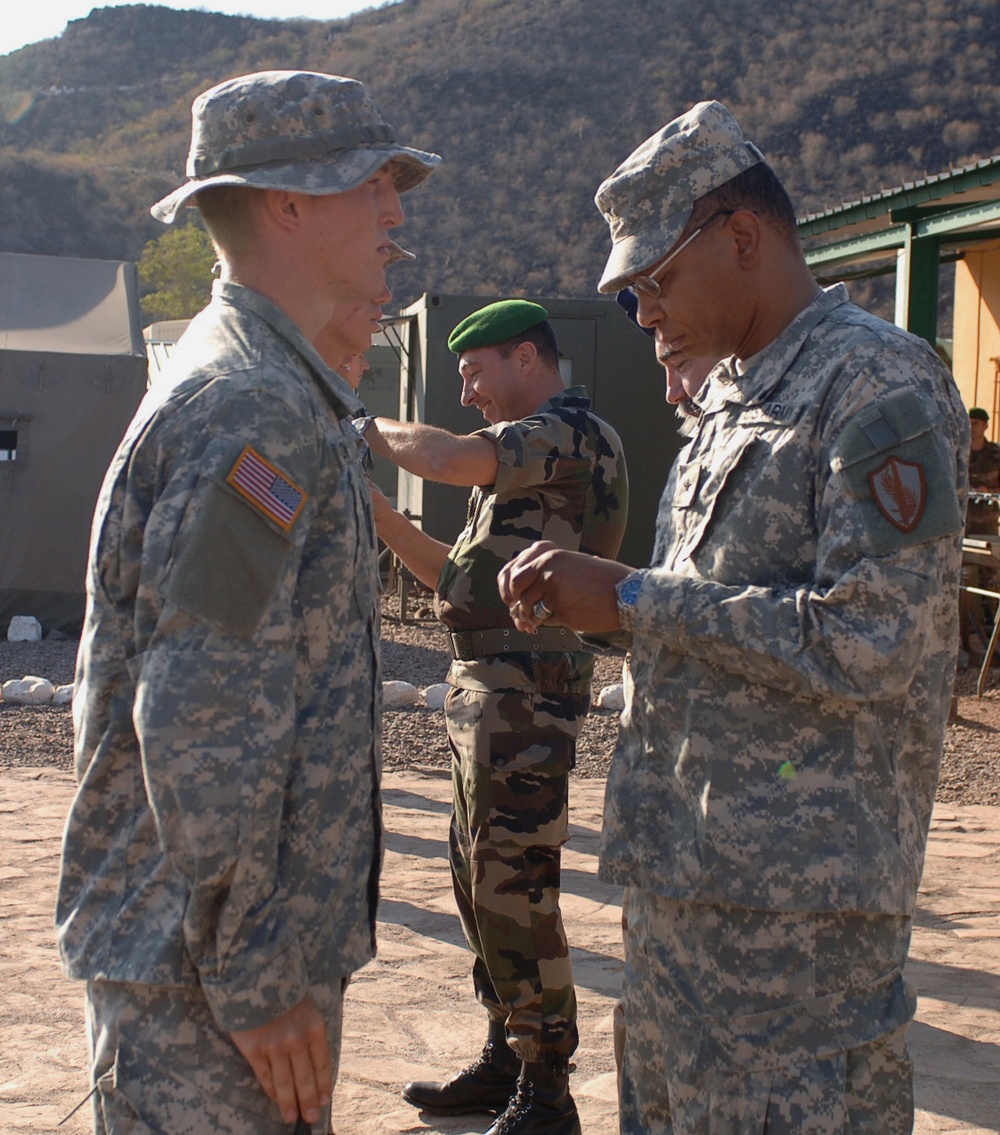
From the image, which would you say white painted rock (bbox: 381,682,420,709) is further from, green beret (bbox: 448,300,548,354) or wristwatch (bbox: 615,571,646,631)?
wristwatch (bbox: 615,571,646,631)

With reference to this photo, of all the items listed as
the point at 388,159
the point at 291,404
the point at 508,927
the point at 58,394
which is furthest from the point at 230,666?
the point at 58,394

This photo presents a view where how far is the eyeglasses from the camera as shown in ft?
6.97

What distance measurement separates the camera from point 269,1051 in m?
1.72

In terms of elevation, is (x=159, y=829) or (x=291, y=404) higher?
(x=291, y=404)

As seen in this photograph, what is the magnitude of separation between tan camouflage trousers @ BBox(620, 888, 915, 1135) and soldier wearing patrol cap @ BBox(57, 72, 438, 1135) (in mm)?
542

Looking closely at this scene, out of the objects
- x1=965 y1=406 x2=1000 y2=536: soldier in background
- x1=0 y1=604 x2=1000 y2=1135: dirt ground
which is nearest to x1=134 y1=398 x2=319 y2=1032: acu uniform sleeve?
x1=0 y1=604 x2=1000 y2=1135: dirt ground

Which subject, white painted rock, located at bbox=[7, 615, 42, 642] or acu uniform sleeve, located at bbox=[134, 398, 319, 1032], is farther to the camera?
white painted rock, located at bbox=[7, 615, 42, 642]

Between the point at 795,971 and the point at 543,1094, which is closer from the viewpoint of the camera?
the point at 795,971

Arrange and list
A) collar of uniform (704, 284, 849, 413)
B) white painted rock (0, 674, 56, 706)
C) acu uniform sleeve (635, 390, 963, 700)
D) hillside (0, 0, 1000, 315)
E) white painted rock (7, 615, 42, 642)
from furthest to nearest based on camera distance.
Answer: hillside (0, 0, 1000, 315) < white painted rock (7, 615, 42, 642) < white painted rock (0, 674, 56, 706) < collar of uniform (704, 284, 849, 413) < acu uniform sleeve (635, 390, 963, 700)

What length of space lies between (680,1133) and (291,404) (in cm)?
122

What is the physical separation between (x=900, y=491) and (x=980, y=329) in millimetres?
12696

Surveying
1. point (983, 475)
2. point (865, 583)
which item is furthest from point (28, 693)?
point (865, 583)

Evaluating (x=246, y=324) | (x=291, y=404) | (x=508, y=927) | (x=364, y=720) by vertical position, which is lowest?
(x=508, y=927)

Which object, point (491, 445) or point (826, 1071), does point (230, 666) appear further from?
point (491, 445)
